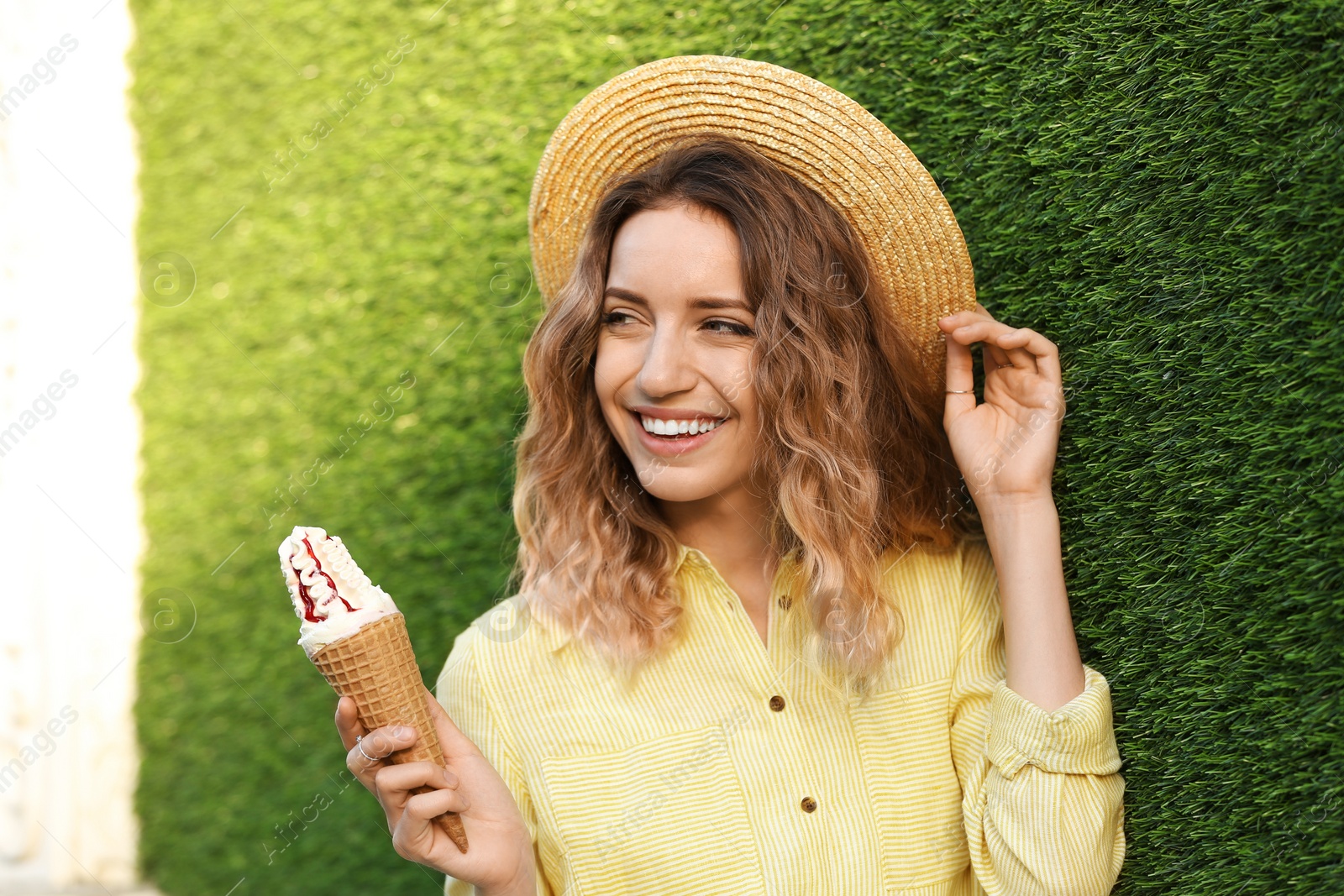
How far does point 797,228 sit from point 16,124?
13.5ft

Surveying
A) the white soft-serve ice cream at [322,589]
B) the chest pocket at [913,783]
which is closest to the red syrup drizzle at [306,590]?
the white soft-serve ice cream at [322,589]

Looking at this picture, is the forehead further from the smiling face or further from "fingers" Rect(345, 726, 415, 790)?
"fingers" Rect(345, 726, 415, 790)

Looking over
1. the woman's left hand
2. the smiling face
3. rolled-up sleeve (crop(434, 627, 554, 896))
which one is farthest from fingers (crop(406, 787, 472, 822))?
the woman's left hand

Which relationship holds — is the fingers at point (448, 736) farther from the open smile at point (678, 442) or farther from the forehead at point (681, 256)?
the forehead at point (681, 256)

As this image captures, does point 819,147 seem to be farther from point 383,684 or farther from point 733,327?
point 383,684

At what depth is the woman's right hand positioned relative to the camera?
1913 mm

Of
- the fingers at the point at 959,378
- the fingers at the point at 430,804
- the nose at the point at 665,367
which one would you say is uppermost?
the nose at the point at 665,367

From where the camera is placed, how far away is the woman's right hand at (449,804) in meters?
1.91

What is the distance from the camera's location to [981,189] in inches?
102

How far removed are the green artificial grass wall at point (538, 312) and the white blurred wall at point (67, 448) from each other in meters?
0.19

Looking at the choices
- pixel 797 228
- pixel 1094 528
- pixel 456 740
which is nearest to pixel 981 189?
pixel 797 228

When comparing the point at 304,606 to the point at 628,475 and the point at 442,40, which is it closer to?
the point at 628,475

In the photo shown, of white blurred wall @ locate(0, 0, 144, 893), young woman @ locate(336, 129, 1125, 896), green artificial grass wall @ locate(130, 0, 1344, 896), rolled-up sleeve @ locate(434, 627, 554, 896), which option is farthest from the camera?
white blurred wall @ locate(0, 0, 144, 893)

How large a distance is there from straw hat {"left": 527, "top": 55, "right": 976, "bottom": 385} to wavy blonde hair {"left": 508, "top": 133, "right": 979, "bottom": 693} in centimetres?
4
